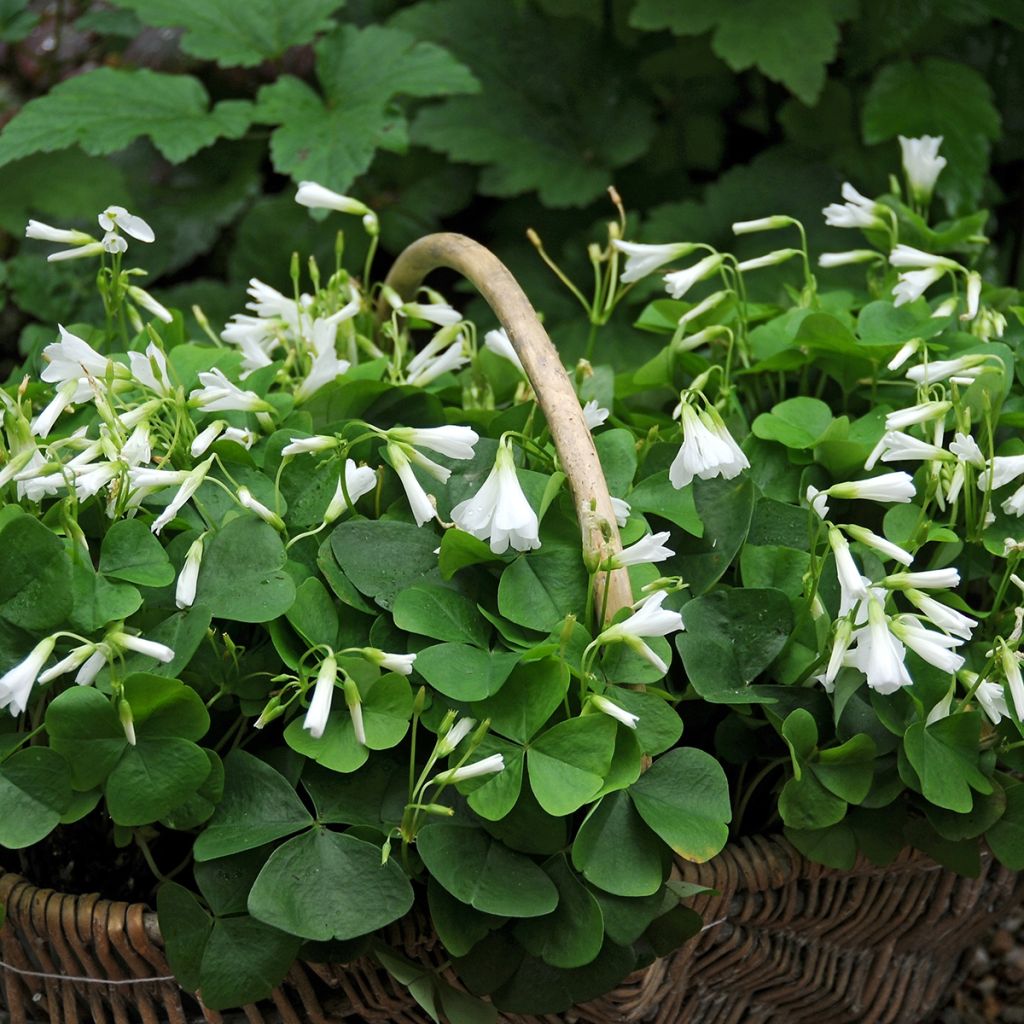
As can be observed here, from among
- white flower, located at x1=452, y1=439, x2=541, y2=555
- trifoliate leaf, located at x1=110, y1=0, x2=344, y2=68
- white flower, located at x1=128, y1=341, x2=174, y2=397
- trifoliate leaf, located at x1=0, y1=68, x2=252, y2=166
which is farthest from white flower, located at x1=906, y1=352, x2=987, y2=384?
trifoliate leaf, located at x1=110, y1=0, x2=344, y2=68

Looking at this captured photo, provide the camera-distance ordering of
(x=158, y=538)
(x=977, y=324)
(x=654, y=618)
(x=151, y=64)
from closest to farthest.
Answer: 1. (x=654, y=618)
2. (x=158, y=538)
3. (x=977, y=324)
4. (x=151, y=64)

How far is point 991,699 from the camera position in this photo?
79cm

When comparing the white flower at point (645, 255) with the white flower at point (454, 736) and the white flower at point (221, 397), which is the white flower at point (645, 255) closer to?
the white flower at point (221, 397)

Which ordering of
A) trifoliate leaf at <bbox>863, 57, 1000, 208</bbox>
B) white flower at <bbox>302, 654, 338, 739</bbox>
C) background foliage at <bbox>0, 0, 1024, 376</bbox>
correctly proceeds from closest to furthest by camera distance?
1. white flower at <bbox>302, 654, 338, 739</bbox>
2. background foliage at <bbox>0, 0, 1024, 376</bbox>
3. trifoliate leaf at <bbox>863, 57, 1000, 208</bbox>

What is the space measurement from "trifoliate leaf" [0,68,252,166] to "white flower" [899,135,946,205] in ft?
2.85

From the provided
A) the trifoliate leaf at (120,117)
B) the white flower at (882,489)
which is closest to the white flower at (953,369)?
the white flower at (882,489)

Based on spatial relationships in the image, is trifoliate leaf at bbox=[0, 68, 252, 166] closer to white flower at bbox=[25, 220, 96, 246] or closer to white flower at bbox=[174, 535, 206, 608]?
white flower at bbox=[25, 220, 96, 246]

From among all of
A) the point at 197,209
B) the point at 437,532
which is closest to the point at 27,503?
the point at 437,532

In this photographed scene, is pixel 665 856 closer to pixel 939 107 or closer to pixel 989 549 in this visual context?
pixel 989 549

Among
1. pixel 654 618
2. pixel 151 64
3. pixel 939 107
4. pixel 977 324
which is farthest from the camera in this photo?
pixel 151 64

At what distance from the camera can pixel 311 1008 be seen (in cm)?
78

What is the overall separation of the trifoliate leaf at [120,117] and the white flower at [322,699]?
101cm

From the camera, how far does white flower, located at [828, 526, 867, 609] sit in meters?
0.75

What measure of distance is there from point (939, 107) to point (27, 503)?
150 centimetres
